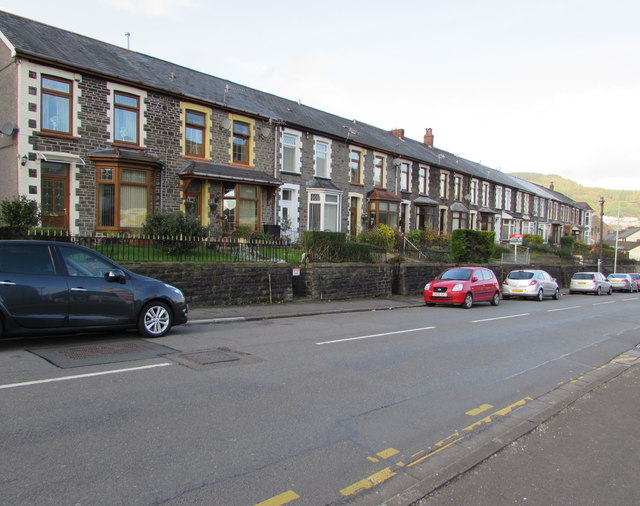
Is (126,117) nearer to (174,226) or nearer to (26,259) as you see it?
(174,226)

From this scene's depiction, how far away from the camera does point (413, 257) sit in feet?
82.9

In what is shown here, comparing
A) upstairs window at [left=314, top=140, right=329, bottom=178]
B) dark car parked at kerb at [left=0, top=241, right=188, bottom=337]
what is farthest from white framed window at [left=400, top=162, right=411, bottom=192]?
dark car parked at kerb at [left=0, top=241, right=188, bottom=337]

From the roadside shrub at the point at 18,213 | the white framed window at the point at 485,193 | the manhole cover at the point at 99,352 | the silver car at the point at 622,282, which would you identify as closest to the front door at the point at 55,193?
the roadside shrub at the point at 18,213

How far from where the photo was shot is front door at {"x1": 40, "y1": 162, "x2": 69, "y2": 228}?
17.0 metres

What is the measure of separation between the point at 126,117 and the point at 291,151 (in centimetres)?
920

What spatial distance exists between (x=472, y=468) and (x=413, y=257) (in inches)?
853

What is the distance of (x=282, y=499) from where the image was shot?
11.2 feet

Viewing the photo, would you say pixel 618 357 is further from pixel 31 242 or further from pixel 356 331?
pixel 31 242

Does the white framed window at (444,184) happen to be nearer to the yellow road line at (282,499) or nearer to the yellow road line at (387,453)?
the yellow road line at (387,453)

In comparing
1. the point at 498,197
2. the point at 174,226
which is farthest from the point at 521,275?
the point at 498,197

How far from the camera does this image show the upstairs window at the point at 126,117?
1884cm

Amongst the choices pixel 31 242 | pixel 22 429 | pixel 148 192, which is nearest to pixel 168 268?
pixel 31 242

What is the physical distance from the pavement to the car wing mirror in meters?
6.50

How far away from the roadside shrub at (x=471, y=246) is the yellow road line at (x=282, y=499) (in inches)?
1020
